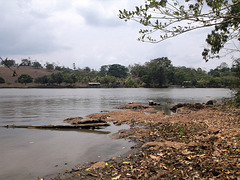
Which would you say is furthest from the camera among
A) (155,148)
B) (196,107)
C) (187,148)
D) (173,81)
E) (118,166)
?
(173,81)

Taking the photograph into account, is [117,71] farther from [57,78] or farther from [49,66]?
[57,78]

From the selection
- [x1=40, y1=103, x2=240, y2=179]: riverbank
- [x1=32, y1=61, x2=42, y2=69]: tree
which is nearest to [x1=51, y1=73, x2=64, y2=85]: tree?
[x1=32, y1=61, x2=42, y2=69]: tree

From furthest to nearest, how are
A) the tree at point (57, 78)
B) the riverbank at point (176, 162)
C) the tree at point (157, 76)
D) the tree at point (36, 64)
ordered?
the tree at point (36, 64)
the tree at point (157, 76)
the tree at point (57, 78)
the riverbank at point (176, 162)

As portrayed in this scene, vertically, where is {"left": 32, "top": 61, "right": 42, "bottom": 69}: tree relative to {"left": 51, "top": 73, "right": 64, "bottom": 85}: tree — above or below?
above

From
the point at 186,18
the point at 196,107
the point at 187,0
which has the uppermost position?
the point at 187,0

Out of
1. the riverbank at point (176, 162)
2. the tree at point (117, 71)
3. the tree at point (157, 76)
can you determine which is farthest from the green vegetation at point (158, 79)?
the riverbank at point (176, 162)

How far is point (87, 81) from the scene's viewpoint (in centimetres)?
14238

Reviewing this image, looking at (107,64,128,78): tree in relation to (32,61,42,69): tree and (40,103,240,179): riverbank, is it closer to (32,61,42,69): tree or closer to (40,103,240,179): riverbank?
(32,61,42,69): tree

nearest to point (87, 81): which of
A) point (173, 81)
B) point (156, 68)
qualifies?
point (156, 68)

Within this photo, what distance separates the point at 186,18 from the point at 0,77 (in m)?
140

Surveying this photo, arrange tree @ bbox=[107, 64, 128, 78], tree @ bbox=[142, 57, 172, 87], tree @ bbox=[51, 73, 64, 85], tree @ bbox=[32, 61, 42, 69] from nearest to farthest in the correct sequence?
tree @ bbox=[51, 73, 64, 85] < tree @ bbox=[142, 57, 172, 87] < tree @ bbox=[107, 64, 128, 78] < tree @ bbox=[32, 61, 42, 69]

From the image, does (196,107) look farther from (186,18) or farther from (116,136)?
(186,18)

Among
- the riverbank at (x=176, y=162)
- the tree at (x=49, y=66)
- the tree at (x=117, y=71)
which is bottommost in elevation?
the riverbank at (x=176, y=162)

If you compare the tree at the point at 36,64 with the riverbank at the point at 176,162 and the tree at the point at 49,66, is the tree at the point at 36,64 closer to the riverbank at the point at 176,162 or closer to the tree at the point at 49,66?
the tree at the point at 49,66
